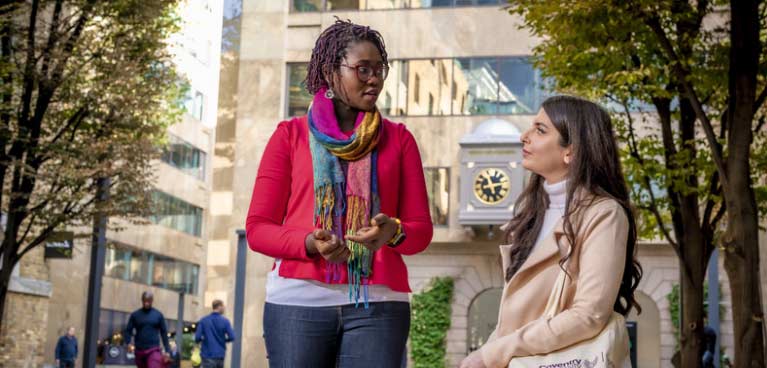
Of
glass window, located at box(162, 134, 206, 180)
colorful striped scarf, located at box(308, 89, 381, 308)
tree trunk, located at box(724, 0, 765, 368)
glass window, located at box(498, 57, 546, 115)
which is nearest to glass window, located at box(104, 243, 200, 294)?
glass window, located at box(162, 134, 206, 180)

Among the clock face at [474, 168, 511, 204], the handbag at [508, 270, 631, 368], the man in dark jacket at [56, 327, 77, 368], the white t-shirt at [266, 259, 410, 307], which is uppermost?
the clock face at [474, 168, 511, 204]

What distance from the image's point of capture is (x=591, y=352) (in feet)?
10.8

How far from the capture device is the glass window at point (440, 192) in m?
33.8

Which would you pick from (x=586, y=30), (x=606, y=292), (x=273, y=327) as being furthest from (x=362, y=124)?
(x=586, y=30)

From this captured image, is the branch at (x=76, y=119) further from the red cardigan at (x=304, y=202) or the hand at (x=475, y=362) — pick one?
the hand at (x=475, y=362)

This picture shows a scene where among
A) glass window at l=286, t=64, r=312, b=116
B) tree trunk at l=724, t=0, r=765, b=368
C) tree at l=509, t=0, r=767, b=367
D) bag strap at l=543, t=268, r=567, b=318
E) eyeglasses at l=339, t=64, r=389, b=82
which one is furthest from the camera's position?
glass window at l=286, t=64, r=312, b=116

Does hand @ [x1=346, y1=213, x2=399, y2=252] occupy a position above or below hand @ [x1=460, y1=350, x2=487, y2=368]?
above

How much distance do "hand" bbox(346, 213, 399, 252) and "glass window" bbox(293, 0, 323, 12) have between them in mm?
33597

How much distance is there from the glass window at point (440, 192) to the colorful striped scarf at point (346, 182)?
98.3ft

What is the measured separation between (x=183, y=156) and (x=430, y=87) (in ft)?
37.9

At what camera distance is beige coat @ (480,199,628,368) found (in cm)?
328

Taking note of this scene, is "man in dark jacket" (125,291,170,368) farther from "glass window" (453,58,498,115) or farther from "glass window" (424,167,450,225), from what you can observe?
"glass window" (453,58,498,115)

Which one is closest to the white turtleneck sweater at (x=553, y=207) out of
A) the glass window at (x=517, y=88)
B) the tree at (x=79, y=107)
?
the tree at (x=79, y=107)

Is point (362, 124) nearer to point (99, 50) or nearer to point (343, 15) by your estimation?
point (99, 50)
